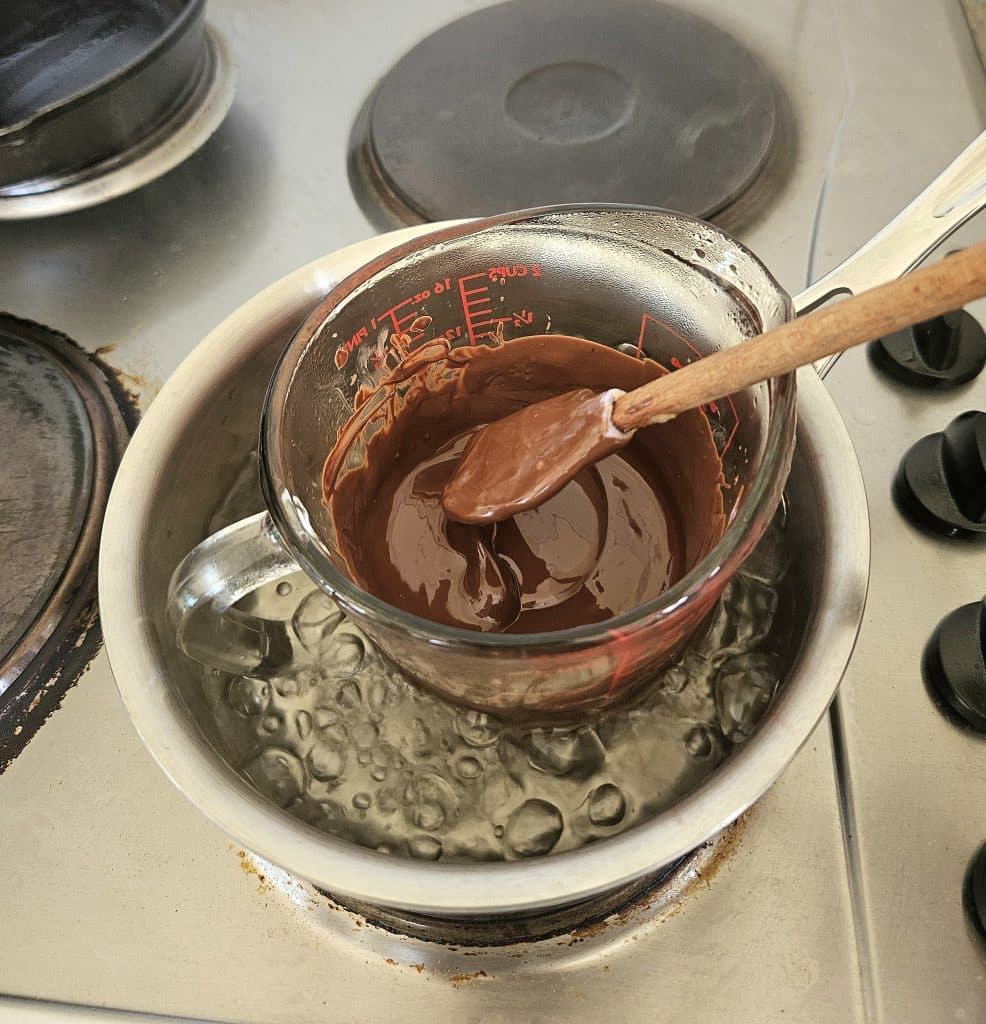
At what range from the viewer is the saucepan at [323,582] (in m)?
0.44

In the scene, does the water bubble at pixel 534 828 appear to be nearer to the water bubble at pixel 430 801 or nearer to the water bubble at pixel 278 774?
the water bubble at pixel 430 801

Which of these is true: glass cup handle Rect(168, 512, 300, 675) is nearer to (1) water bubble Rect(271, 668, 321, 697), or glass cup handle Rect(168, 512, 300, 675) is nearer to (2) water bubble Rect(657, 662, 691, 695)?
(1) water bubble Rect(271, 668, 321, 697)

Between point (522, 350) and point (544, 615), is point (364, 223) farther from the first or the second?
point (544, 615)

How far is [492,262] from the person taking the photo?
0.59m

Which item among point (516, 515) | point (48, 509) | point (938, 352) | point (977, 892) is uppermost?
point (48, 509)

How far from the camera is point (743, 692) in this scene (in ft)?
1.84

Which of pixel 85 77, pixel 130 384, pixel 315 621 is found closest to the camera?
pixel 315 621

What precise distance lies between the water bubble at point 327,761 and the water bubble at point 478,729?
0.08m

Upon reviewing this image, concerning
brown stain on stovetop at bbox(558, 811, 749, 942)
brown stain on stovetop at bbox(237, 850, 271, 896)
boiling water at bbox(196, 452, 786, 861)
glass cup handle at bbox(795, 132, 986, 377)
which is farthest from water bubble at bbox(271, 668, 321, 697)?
glass cup handle at bbox(795, 132, 986, 377)

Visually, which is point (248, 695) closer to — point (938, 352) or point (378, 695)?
point (378, 695)

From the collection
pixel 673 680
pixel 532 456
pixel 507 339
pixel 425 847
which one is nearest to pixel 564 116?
pixel 507 339

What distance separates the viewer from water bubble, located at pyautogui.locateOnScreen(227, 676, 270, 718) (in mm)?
574

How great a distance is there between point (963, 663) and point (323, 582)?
42 centimetres

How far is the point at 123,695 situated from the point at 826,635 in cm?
40
